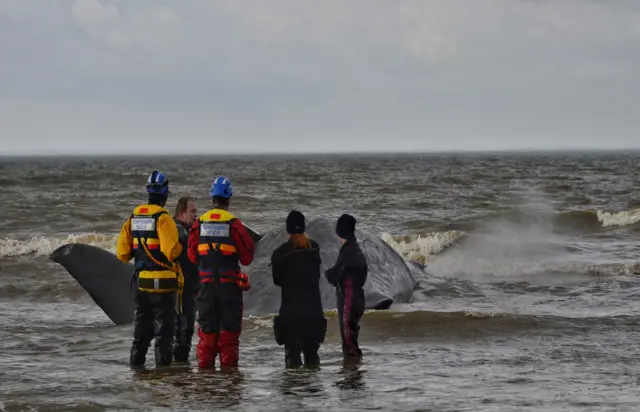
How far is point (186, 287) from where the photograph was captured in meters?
9.34

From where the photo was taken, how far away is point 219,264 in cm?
875

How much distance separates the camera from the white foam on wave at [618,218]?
29453mm

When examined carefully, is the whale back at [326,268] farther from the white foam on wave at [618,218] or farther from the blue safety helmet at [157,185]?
the white foam on wave at [618,218]

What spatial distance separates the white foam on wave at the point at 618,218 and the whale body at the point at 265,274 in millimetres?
15786

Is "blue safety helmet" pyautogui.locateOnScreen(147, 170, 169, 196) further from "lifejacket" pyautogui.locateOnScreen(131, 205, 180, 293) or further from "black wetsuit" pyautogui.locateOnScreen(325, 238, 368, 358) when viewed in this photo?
"black wetsuit" pyautogui.locateOnScreen(325, 238, 368, 358)

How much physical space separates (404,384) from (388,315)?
3812mm

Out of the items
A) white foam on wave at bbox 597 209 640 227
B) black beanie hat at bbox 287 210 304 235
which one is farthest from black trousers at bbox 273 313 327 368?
white foam on wave at bbox 597 209 640 227

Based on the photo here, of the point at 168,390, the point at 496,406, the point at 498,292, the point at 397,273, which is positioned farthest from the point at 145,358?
the point at 498,292

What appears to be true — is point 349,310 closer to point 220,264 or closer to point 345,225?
point 345,225

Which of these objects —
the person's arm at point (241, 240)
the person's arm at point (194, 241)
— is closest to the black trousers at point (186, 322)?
the person's arm at point (194, 241)

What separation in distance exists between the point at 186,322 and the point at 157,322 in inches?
19.0

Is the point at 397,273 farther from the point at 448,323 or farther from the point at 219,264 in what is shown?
the point at 219,264

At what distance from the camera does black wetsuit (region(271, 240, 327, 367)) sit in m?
8.93

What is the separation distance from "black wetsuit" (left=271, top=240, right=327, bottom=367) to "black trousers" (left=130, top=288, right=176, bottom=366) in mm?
1020
